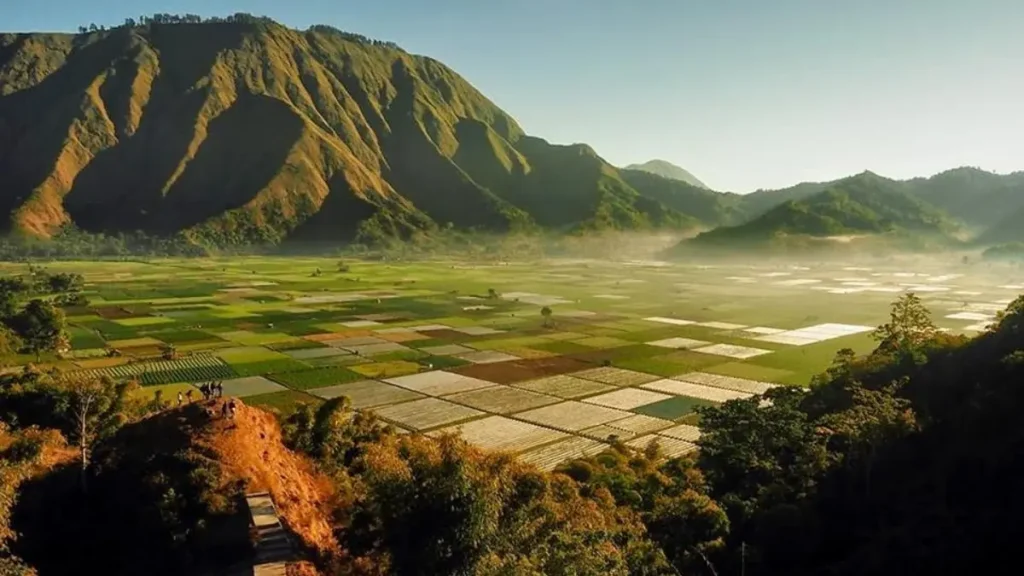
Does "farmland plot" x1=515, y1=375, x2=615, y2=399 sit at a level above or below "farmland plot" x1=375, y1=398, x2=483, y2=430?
above

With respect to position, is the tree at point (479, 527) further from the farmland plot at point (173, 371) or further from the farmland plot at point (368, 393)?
the farmland plot at point (173, 371)

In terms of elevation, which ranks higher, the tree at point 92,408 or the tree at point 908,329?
the tree at point 908,329

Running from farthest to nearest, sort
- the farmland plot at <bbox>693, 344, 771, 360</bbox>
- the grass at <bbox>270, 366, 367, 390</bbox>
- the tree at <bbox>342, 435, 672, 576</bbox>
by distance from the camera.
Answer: the farmland plot at <bbox>693, 344, 771, 360</bbox> < the grass at <bbox>270, 366, 367, 390</bbox> < the tree at <bbox>342, 435, 672, 576</bbox>

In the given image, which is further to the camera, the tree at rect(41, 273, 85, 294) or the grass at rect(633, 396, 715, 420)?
the tree at rect(41, 273, 85, 294)

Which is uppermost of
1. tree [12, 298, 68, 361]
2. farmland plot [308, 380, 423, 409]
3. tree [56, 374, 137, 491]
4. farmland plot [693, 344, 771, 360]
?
tree [56, 374, 137, 491]

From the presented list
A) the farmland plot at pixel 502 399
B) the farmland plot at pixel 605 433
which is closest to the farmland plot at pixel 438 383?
→ the farmland plot at pixel 502 399

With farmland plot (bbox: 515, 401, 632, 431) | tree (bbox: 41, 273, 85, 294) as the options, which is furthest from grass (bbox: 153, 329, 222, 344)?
tree (bbox: 41, 273, 85, 294)

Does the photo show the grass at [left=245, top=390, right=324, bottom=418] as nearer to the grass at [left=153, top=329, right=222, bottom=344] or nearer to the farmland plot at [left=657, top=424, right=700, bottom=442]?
the farmland plot at [left=657, top=424, right=700, bottom=442]
